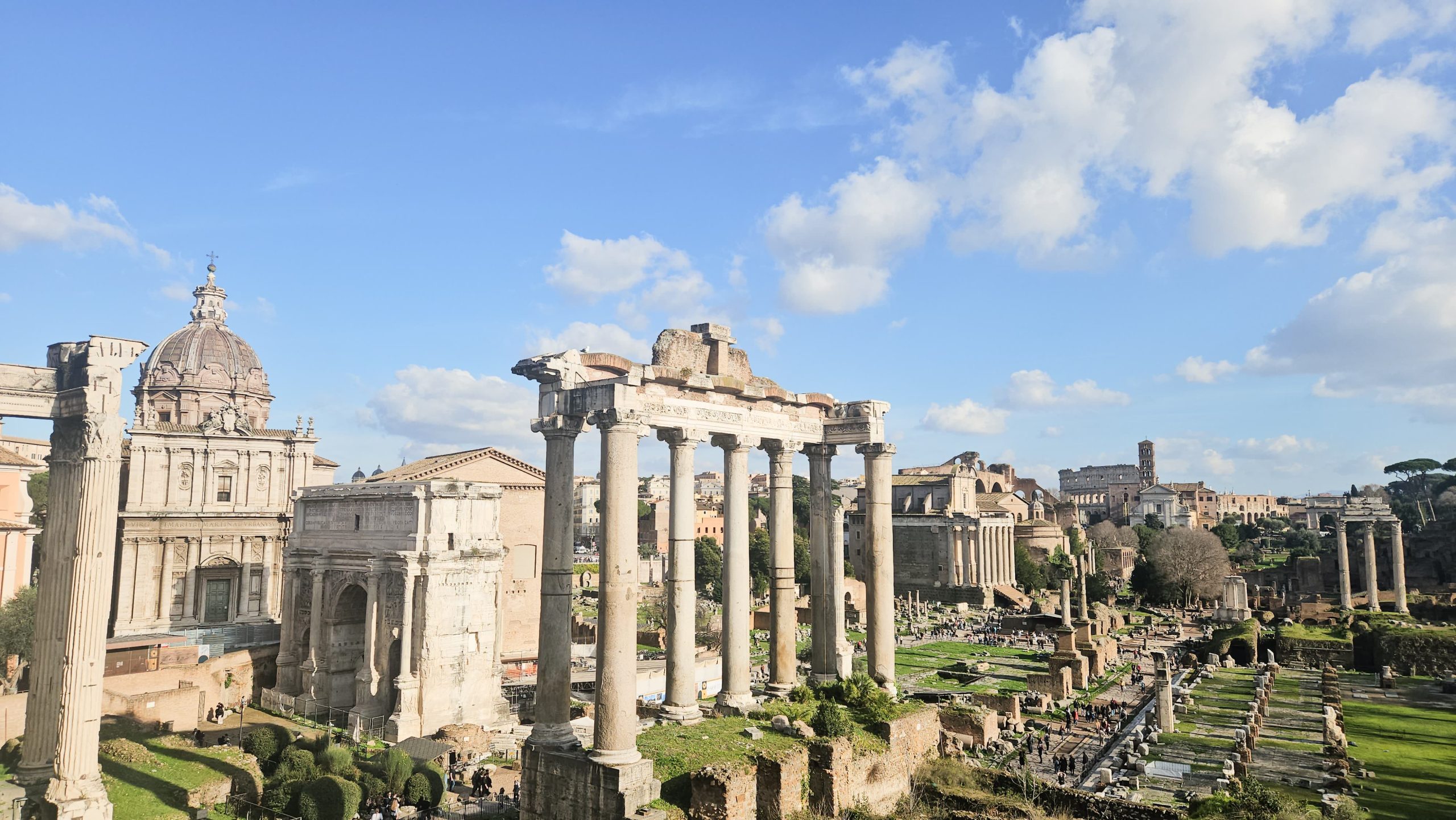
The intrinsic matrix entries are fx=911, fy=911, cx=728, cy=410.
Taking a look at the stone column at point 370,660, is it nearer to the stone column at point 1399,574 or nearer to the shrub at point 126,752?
the shrub at point 126,752

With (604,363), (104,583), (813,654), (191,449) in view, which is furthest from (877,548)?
(191,449)

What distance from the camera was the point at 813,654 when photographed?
55.9ft

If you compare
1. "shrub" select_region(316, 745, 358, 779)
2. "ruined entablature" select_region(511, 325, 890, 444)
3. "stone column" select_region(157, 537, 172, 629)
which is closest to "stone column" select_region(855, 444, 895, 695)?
"ruined entablature" select_region(511, 325, 890, 444)

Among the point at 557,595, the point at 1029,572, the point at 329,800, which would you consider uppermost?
the point at 557,595

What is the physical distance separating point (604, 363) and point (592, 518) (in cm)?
10436

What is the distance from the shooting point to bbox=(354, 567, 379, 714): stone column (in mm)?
29266

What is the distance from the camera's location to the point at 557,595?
12.5 m

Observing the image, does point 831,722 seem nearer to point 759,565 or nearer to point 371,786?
point 371,786

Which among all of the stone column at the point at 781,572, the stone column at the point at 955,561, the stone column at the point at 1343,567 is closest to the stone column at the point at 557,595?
A: the stone column at the point at 781,572

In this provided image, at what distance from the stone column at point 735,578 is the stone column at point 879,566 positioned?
8.28 ft

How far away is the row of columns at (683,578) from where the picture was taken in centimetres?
1201

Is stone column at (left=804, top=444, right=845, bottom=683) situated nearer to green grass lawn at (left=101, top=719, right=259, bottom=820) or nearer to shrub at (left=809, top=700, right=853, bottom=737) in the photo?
shrub at (left=809, top=700, right=853, bottom=737)

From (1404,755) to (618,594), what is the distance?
22.9 meters

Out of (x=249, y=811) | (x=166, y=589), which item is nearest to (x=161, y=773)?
(x=249, y=811)
